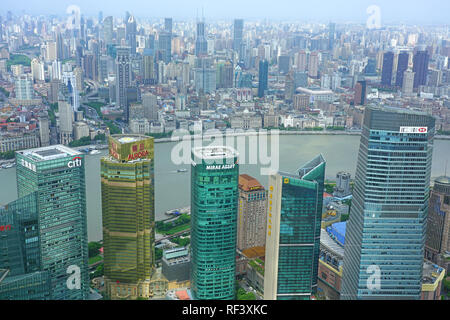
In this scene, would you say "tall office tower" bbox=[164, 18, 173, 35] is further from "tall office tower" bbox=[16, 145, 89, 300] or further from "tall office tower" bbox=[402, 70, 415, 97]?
"tall office tower" bbox=[402, 70, 415, 97]

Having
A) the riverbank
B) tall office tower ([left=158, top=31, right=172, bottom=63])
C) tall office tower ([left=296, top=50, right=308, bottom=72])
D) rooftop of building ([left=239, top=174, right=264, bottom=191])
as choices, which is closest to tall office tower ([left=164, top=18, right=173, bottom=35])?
tall office tower ([left=158, top=31, right=172, bottom=63])

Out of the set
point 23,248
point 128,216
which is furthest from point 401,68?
point 23,248

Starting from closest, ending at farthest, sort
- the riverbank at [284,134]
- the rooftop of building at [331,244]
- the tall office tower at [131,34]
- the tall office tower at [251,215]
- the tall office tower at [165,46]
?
the rooftop of building at [331,244] → the tall office tower at [251,215] → the riverbank at [284,134] → the tall office tower at [131,34] → the tall office tower at [165,46]

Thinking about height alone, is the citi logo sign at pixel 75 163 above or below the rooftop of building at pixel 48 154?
below

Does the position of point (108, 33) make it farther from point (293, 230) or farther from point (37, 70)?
point (293, 230)

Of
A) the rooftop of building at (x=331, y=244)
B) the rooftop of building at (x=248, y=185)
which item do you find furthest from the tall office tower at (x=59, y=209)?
the rooftop of building at (x=331, y=244)

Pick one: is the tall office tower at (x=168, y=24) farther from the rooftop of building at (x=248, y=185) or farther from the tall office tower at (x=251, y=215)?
the tall office tower at (x=251, y=215)
